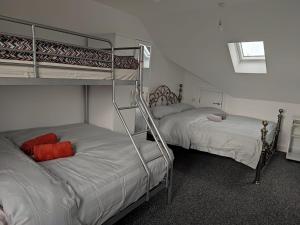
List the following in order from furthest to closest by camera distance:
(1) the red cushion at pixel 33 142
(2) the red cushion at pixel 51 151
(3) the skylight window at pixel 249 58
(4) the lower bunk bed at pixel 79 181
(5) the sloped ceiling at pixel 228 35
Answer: (3) the skylight window at pixel 249 58
(5) the sloped ceiling at pixel 228 35
(1) the red cushion at pixel 33 142
(2) the red cushion at pixel 51 151
(4) the lower bunk bed at pixel 79 181

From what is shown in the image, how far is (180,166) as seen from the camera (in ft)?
11.6

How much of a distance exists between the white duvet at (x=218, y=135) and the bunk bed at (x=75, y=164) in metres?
1.38

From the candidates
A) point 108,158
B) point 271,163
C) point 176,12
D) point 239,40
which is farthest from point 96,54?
point 271,163

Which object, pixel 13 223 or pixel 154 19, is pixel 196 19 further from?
pixel 13 223

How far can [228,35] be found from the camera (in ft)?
11.3

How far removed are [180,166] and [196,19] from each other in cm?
232

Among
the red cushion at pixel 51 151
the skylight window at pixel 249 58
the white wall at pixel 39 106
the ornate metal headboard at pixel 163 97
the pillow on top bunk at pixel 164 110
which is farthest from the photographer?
the ornate metal headboard at pixel 163 97

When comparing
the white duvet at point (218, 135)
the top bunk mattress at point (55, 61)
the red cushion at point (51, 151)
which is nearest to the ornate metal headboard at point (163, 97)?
the white duvet at point (218, 135)

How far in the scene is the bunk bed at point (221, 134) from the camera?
3.15 meters

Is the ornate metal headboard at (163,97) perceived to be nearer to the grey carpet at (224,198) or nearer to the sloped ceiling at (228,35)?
the sloped ceiling at (228,35)

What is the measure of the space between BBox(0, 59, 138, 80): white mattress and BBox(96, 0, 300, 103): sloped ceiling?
135 cm

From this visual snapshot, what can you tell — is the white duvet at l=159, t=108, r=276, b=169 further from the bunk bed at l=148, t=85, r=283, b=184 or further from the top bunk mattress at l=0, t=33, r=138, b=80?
the top bunk mattress at l=0, t=33, r=138, b=80

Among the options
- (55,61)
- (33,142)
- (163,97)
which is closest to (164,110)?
→ (163,97)

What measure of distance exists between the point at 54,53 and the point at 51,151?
32.6 inches
